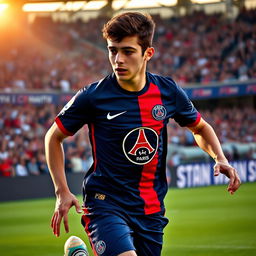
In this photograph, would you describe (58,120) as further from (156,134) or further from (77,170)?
(77,170)

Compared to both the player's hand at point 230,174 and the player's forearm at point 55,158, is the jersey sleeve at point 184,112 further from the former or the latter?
the player's forearm at point 55,158

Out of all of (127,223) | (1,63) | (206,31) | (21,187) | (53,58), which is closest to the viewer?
(127,223)

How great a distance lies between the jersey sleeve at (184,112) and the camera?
5570mm

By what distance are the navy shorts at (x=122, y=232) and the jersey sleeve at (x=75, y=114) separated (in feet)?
2.02

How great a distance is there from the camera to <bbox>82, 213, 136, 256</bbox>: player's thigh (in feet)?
15.9

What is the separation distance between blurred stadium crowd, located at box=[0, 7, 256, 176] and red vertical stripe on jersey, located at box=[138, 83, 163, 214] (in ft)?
57.6

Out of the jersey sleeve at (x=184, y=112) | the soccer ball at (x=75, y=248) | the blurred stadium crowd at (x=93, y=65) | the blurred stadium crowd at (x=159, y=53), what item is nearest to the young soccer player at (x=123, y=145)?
the jersey sleeve at (x=184, y=112)

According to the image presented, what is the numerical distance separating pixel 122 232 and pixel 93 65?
28169 mm

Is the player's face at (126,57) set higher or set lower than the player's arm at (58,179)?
higher

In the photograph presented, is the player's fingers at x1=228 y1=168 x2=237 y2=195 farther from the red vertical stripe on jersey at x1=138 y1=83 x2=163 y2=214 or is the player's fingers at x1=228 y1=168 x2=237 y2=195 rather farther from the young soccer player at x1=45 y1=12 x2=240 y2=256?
the red vertical stripe on jersey at x1=138 y1=83 x2=163 y2=214

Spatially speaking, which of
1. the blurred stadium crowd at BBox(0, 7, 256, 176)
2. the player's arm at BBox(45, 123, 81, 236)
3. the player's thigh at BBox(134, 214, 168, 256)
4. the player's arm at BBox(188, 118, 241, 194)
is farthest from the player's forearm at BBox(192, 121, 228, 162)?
the blurred stadium crowd at BBox(0, 7, 256, 176)

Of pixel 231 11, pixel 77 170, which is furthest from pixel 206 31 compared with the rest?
pixel 77 170

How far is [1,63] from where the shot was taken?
29125 millimetres

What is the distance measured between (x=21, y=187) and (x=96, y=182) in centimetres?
1629
